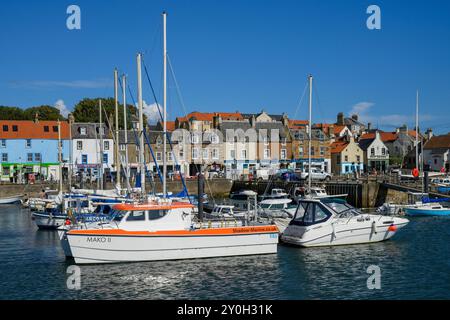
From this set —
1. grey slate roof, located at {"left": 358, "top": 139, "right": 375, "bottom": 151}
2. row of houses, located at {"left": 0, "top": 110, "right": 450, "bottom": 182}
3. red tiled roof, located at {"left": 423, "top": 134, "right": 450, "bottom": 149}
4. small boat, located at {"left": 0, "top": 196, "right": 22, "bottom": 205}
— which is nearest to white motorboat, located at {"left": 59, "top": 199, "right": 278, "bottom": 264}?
small boat, located at {"left": 0, "top": 196, "right": 22, "bottom": 205}

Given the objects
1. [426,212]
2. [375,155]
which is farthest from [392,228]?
[375,155]

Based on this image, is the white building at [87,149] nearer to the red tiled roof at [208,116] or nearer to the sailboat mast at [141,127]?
the red tiled roof at [208,116]

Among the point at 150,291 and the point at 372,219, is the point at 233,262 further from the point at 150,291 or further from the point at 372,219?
the point at 372,219

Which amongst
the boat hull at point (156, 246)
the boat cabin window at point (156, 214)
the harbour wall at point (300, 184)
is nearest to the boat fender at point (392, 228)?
the boat hull at point (156, 246)

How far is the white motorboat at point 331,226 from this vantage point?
2881 centimetres

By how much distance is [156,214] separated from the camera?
25.3 metres

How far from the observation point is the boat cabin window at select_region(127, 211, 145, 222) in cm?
2492

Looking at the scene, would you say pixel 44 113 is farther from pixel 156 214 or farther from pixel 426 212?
pixel 156 214

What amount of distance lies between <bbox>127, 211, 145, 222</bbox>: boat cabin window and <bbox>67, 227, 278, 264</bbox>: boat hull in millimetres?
964

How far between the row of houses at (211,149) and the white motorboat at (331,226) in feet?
121

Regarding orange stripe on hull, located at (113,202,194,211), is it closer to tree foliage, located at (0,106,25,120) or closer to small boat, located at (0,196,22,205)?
small boat, located at (0,196,22,205)

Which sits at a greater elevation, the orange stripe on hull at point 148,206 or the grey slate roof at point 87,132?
the grey slate roof at point 87,132

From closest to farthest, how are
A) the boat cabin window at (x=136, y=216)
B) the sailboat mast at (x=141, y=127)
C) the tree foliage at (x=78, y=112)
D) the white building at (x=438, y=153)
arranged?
the boat cabin window at (x=136, y=216) < the sailboat mast at (x=141, y=127) < the white building at (x=438, y=153) < the tree foliage at (x=78, y=112)
